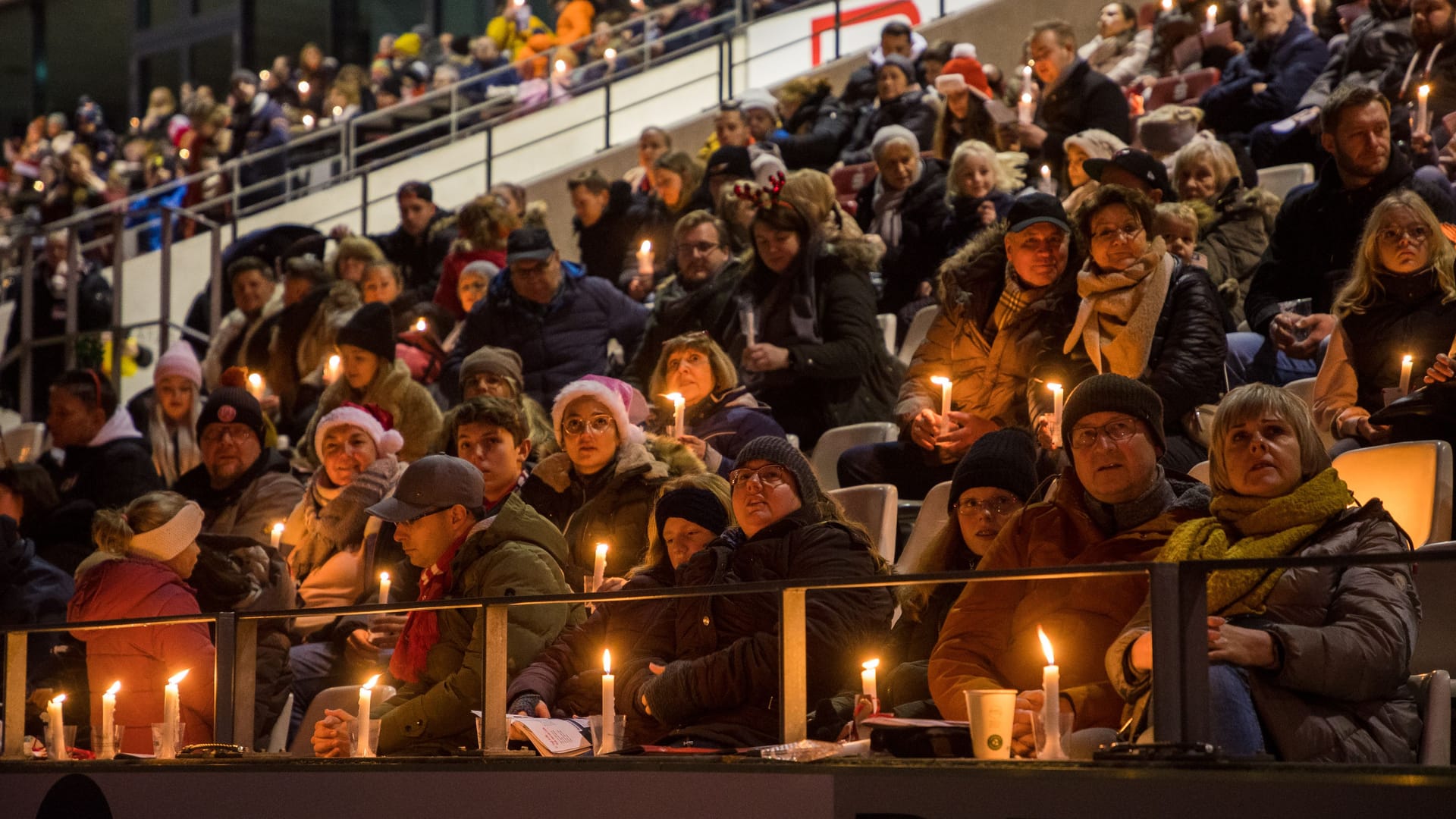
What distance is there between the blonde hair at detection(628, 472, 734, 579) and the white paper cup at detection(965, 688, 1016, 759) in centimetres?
159

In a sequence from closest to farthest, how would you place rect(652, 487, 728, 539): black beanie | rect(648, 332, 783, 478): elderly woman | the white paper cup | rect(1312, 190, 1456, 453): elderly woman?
the white paper cup < rect(652, 487, 728, 539): black beanie < rect(1312, 190, 1456, 453): elderly woman < rect(648, 332, 783, 478): elderly woman

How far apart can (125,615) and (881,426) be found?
8.25ft

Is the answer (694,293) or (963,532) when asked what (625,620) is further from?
(694,293)

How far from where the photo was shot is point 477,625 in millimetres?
4598

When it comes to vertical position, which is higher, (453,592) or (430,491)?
(430,491)

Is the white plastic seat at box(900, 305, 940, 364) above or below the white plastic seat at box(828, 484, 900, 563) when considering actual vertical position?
above

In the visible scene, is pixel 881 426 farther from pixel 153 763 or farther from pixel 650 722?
pixel 153 763

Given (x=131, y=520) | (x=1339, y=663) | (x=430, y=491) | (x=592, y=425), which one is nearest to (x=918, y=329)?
(x=592, y=425)

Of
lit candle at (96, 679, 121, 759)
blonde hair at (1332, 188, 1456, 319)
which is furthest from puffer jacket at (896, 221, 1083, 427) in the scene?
lit candle at (96, 679, 121, 759)

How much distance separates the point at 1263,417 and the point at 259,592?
3.35 meters

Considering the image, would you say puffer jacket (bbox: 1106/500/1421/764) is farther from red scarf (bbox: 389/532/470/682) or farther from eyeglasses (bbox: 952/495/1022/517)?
red scarf (bbox: 389/532/470/682)

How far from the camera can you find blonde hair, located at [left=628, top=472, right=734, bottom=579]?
4836 mm

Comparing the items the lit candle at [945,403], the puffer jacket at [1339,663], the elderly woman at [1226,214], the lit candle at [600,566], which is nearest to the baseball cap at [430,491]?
the lit candle at [600,566]

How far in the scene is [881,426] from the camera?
6.30 meters
